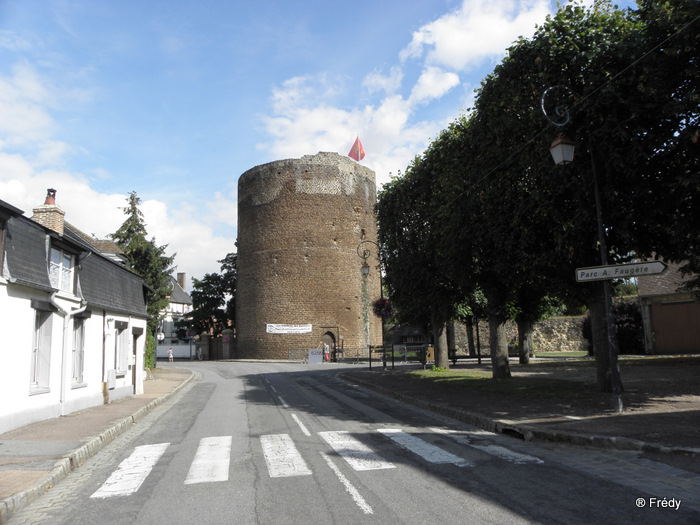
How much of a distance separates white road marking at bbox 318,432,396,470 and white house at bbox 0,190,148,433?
615cm

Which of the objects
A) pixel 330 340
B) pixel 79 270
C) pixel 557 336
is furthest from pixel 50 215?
pixel 557 336

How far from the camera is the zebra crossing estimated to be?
6.19 metres

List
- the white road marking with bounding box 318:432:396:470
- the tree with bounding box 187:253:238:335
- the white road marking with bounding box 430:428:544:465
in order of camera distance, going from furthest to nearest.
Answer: the tree with bounding box 187:253:238:335
the white road marking with bounding box 430:428:544:465
the white road marking with bounding box 318:432:396:470

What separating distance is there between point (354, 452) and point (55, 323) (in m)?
8.14

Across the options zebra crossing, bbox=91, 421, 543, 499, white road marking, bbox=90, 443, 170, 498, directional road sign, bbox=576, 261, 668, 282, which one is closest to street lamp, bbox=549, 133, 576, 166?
directional road sign, bbox=576, 261, 668, 282

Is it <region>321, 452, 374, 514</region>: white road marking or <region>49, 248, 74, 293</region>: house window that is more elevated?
<region>49, 248, 74, 293</region>: house window

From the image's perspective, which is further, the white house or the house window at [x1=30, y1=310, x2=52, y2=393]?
the house window at [x1=30, y1=310, x2=52, y2=393]

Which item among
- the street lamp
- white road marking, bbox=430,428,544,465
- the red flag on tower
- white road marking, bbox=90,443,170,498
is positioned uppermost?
the red flag on tower

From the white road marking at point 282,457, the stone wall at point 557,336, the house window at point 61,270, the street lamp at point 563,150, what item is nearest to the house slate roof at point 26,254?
the house window at point 61,270

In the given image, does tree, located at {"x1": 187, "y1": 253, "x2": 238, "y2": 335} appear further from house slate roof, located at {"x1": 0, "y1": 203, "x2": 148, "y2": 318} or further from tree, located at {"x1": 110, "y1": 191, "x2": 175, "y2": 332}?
house slate roof, located at {"x1": 0, "y1": 203, "x2": 148, "y2": 318}

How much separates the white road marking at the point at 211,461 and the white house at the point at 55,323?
→ 162 inches

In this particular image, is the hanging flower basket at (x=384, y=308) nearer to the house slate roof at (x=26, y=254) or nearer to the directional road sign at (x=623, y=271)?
the directional road sign at (x=623, y=271)

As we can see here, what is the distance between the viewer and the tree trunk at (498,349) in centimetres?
1633

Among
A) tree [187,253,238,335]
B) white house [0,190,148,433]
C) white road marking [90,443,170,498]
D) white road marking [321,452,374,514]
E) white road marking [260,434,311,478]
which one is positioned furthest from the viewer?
tree [187,253,238,335]
